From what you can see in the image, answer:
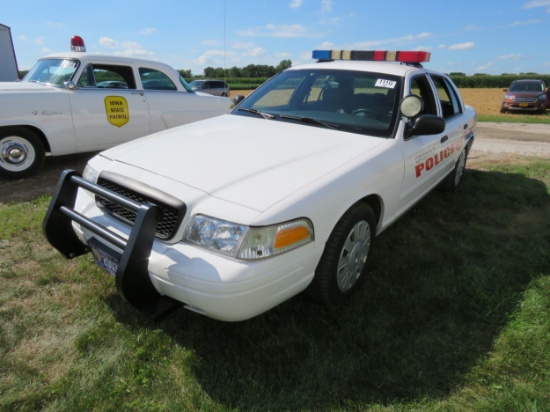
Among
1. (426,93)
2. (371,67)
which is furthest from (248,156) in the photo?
(426,93)

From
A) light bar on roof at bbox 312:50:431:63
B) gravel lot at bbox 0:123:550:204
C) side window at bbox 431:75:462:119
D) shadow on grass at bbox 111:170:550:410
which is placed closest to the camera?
shadow on grass at bbox 111:170:550:410

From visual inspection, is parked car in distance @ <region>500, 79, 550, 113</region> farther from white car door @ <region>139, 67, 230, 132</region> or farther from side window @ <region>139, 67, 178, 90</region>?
side window @ <region>139, 67, 178, 90</region>

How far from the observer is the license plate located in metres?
2.14

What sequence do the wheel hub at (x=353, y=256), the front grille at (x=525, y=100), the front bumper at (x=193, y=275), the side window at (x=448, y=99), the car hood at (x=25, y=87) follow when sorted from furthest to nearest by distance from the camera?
the front grille at (x=525, y=100), the car hood at (x=25, y=87), the side window at (x=448, y=99), the wheel hub at (x=353, y=256), the front bumper at (x=193, y=275)

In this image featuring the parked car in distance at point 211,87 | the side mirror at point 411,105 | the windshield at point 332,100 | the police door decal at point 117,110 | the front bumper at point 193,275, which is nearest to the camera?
the front bumper at point 193,275

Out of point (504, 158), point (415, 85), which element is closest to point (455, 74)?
point (504, 158)

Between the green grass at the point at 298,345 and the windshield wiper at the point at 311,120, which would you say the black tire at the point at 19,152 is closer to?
the green grass at the point at 298,345

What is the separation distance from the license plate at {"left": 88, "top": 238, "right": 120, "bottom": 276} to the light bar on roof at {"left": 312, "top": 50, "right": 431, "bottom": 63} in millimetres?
3059

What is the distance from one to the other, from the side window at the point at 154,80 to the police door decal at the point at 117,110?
21.1 inches

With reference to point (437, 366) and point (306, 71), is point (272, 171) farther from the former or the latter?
point (306, 71)

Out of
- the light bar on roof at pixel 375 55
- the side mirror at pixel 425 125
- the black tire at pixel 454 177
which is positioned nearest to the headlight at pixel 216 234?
the side mirror at pixel 425 125

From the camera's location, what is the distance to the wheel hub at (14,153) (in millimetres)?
4934

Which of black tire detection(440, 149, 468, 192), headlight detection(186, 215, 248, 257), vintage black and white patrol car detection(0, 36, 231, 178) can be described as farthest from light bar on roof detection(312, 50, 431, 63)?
vintage black and white patrol car detection(0, 36, 231, 178)

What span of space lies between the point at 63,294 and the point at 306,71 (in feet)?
9.41
